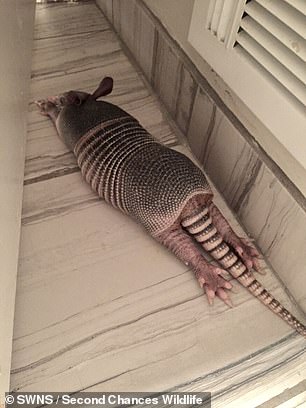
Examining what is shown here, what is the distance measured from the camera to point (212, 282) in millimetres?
811

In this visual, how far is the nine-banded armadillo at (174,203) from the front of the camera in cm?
81

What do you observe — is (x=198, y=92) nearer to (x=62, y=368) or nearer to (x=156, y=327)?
(x=156, y=327)

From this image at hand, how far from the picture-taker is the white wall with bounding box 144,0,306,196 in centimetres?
74

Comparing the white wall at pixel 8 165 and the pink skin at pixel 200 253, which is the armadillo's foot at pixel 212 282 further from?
the white wall at pixel 8 165

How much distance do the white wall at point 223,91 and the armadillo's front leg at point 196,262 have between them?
0.71ft

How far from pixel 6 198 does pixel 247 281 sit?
447 millimetres

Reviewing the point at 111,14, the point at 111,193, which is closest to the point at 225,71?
the point at 111,193

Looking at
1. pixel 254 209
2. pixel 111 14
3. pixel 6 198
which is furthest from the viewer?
pixel 111 14

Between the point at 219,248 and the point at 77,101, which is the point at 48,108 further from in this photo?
the point at 219,248

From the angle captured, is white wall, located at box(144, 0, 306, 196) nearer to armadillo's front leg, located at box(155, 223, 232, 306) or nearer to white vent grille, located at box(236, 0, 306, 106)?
white vent grille, located at box(236, 0, 306, 106)

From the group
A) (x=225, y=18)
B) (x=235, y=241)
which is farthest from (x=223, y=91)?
(x=235, y=241)

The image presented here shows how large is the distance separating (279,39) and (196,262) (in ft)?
1.33

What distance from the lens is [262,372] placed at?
2.47ft

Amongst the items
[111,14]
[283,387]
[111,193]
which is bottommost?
[283,387]
